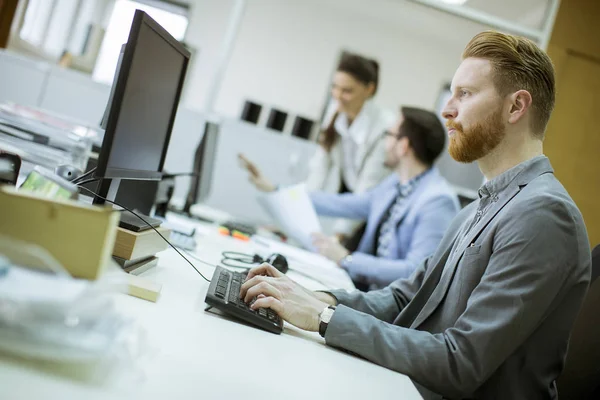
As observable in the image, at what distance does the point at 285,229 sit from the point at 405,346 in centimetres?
164

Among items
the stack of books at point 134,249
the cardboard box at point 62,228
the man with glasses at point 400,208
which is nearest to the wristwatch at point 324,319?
the stack of books at point 134,249

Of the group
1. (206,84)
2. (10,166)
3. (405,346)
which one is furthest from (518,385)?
(206,84)

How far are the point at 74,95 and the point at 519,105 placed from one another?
238cm

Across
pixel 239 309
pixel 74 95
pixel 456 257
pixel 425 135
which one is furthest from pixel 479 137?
pixel 74 95

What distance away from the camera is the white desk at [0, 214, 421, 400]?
0.58m

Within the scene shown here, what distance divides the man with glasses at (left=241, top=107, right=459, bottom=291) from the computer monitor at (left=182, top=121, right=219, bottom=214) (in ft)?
1.15

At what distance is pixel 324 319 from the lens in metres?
1.06

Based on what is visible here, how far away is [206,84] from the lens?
544 centimetres

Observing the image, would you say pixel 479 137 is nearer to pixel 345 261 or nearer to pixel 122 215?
pixel 122 215

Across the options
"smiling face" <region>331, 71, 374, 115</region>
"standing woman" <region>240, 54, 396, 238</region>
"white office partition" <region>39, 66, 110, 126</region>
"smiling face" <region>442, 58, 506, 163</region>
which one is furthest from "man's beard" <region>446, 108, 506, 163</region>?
"white office partition" <region>39, 66, 110, 126</region>

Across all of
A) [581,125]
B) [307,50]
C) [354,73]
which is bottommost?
[354,73]

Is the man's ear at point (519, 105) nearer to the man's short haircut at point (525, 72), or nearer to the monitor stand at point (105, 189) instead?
the man's short haircut at point (525, 72)

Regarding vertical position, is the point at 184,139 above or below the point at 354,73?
below

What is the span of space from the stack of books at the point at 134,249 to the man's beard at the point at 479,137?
0.73 m
